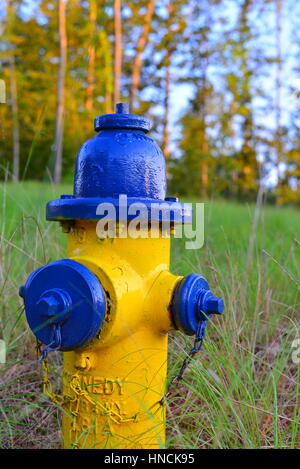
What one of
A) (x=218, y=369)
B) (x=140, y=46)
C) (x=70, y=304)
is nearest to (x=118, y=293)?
(x=70, y=304)

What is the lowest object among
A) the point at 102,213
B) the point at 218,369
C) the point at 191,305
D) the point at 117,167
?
the point at 218,369

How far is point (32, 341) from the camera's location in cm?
186

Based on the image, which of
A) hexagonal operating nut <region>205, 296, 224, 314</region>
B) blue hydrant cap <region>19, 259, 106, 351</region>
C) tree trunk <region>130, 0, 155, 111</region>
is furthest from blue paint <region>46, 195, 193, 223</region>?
tree trunk <region>130, 0, 155, 111</region>

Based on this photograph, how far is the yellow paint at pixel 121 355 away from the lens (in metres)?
1.20

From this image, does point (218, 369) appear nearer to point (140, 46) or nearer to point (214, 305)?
point (214, 305)

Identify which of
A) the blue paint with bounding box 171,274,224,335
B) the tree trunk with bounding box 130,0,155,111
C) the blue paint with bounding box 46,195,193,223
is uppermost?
the tree trunk with bounding box 130,0,155,111

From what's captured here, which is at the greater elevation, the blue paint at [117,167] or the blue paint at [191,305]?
the blue paint at [117,167]

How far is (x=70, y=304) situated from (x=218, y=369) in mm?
459

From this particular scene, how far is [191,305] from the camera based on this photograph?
1205mm

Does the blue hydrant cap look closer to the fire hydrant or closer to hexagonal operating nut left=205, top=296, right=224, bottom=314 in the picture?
→ the fire hydrant

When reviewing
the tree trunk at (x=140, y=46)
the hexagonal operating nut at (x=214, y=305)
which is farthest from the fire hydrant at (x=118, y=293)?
the tree trunk at (x=140, y=46)

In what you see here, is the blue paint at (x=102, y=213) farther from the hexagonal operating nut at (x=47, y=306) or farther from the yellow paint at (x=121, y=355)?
the hexagonal operating nut at (x=47, y=306)

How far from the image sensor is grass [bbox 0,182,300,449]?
3.92 ft

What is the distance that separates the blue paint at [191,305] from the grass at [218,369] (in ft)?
0.16
